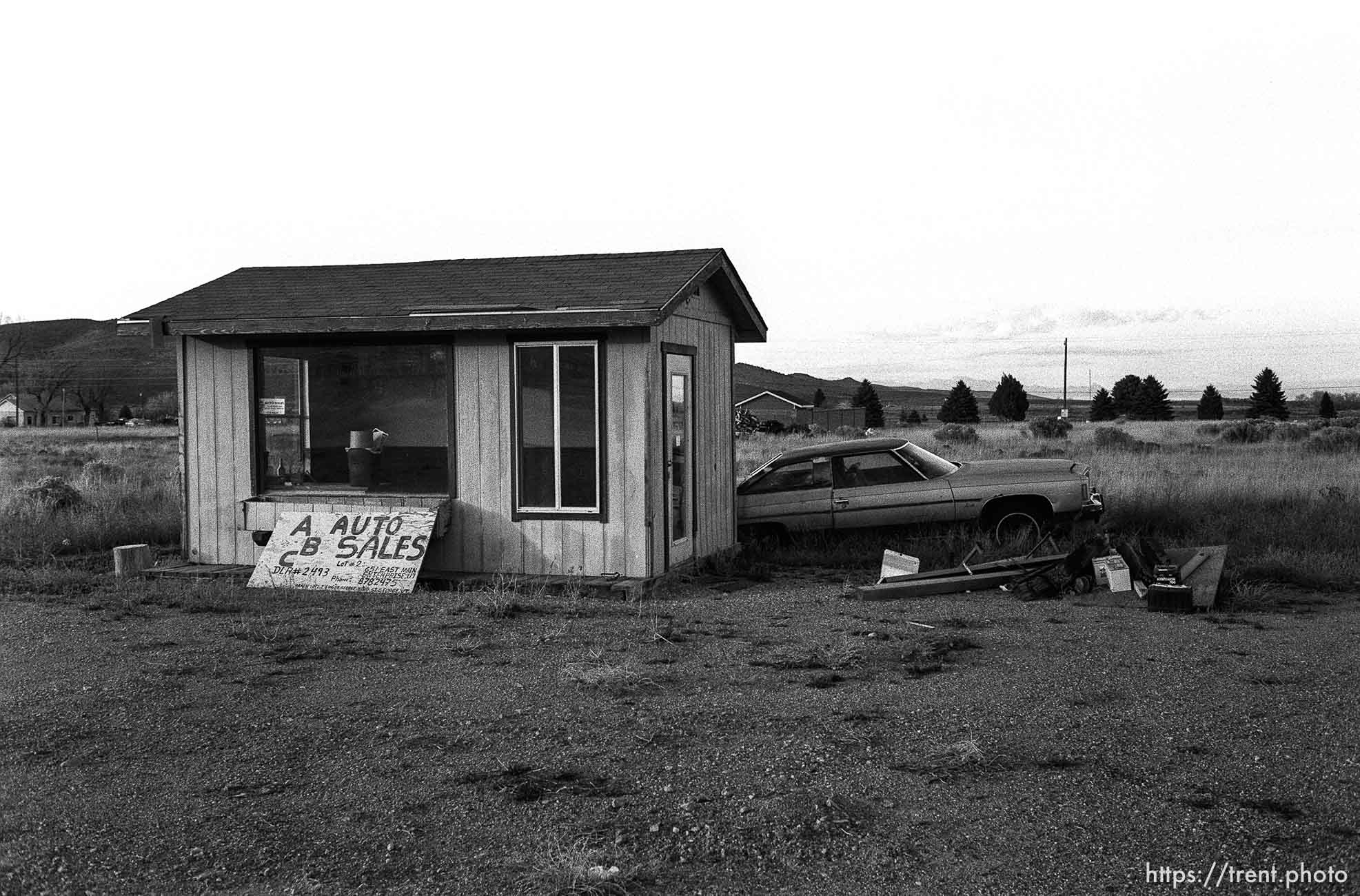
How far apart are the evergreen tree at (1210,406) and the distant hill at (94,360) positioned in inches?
2937

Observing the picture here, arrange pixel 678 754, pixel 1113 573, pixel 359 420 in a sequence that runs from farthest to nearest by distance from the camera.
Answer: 1. pixel 359 420
2. pixel 1113 573
3. pixel 678 754

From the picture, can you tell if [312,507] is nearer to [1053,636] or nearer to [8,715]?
[8,715]

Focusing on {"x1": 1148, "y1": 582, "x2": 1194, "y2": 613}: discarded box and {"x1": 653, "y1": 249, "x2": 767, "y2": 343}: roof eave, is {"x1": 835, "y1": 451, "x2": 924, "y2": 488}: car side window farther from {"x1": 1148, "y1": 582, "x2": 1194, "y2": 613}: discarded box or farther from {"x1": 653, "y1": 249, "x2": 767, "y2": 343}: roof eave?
{"x1": 1148, "y1": 582, "x2": 1194, "y2": 613}: discarded box

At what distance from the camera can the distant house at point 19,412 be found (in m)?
82.1

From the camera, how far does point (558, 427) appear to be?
11.1 meters

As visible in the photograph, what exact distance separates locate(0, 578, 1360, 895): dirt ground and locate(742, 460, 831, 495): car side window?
424cm

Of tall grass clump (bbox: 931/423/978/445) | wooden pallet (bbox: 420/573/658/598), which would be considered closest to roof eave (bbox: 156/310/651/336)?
wooden pallet (bbox: 420/573/658/598)

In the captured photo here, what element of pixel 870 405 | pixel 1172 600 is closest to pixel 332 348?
pixel 1172 600

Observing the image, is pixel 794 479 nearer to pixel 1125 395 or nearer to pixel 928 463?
pixel 928 463

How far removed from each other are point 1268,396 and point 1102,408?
827cm

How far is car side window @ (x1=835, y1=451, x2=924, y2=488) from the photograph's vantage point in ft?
43.4

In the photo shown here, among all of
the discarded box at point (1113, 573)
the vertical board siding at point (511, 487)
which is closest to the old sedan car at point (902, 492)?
the discarded box at point (1113, 573)

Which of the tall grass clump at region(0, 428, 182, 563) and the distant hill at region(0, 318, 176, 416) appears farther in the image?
the distant hill at region(0, 318, 176, 416)

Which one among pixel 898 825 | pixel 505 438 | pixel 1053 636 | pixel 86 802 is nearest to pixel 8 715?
pixel 86 802
